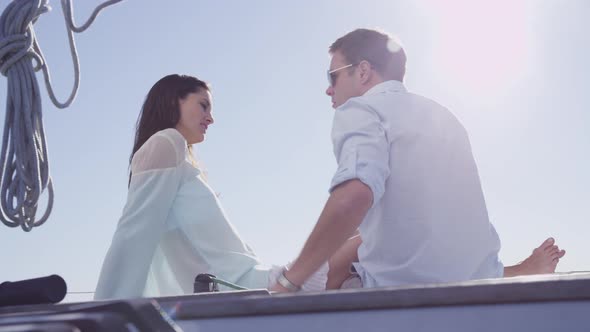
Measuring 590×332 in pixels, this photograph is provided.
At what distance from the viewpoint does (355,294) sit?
107 centimetres

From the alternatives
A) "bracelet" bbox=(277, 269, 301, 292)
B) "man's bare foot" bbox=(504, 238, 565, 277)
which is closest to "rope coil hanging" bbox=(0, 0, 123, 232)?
"bracelet" bbox=(277, 269, 301, 292)

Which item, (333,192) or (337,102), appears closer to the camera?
(333,192)

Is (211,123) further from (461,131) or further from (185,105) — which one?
(461,131)

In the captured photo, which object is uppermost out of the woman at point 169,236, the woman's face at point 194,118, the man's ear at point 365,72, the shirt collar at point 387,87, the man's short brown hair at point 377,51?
the man's short brown hair at point 377,51

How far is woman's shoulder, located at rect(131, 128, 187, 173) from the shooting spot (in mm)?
3730

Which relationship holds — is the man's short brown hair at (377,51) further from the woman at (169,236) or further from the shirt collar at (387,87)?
the woman at (169,236)

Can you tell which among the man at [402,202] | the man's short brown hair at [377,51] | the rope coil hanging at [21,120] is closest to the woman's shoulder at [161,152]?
the rope coil hanging at [21,120]

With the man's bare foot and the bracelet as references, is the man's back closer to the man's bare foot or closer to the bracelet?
the bracelet

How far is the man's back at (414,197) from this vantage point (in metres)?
2.33

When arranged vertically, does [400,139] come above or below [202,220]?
above

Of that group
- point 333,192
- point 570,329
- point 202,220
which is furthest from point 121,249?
point 570,329

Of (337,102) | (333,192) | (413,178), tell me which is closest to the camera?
(333,192)

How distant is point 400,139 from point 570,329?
154 cm

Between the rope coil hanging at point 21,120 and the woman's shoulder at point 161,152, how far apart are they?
3.33ft
